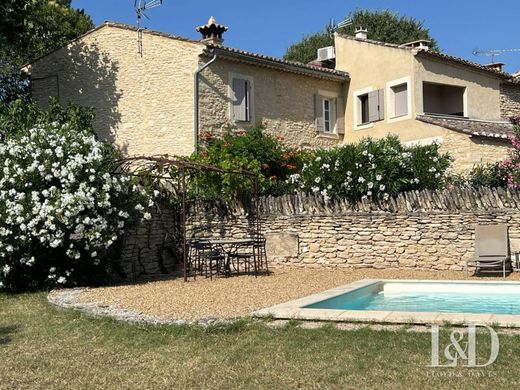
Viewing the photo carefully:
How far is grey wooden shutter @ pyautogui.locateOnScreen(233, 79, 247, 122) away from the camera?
18.3 meters

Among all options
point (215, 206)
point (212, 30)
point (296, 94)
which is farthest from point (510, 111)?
point (215, 206)

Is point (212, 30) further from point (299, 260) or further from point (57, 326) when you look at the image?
point (57, 326)

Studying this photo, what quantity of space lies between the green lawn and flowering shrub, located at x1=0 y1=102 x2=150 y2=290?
10.5ft

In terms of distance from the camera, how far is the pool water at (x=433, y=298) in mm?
9070

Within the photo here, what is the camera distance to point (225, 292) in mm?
9914

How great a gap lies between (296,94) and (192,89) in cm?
420

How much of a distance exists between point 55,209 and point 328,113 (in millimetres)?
13186

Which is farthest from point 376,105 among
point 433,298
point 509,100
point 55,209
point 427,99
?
point 55,209

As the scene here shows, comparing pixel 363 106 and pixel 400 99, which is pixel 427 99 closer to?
pixel 400 99

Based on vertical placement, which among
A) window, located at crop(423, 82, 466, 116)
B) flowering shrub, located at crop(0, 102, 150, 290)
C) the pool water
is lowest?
the pool water

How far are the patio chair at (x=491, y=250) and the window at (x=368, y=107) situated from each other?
→ 9.23 m

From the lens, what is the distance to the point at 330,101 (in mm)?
21531

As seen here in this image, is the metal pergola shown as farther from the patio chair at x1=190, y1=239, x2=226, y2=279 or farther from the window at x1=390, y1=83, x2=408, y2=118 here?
the window at x1=390, y1=83, x2=408, y2=118

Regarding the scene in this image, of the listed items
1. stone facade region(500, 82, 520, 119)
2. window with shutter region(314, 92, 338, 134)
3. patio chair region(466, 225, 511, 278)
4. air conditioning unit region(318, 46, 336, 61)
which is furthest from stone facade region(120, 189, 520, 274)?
stone facade region(500, 82, 520, 119)
